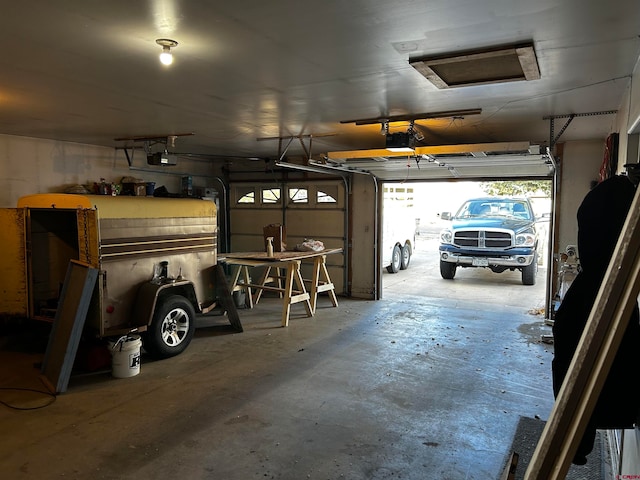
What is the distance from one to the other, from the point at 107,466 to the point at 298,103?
11.0 feet

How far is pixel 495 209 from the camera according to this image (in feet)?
34.2

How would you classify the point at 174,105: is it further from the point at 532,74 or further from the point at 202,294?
the point at 532,74

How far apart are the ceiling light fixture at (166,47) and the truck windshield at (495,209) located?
8.95 meters

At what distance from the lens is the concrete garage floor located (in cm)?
296

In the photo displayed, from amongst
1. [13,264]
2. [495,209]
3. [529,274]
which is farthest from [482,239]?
[13,264]

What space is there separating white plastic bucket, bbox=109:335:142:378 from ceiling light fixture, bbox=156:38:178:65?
2.92 metres

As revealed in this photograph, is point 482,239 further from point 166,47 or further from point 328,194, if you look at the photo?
point 166,47

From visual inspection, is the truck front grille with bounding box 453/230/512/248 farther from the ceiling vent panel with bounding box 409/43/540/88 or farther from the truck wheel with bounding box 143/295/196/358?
the ceiling vent panel with bounding box 409/43/540/88

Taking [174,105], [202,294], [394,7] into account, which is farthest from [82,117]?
[394,7]

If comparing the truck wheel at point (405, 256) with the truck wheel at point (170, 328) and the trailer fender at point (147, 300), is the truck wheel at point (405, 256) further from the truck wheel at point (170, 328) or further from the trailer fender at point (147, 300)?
the trailer fender at point (147, 300)

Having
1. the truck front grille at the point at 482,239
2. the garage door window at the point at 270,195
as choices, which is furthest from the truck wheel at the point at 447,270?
the garage door window at the point at 270,195

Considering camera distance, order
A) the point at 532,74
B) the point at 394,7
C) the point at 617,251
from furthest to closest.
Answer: the point at 532,74 → the point at 394,7 → the point at 617,251

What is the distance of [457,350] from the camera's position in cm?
533

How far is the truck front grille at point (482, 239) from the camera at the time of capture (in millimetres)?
9484
